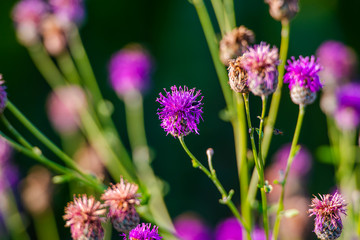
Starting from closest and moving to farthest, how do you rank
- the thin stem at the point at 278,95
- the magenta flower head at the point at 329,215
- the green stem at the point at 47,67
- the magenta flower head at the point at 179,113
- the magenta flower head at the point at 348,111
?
the magenta flower head at the point at 329,215
the magenta flower head at the point at 179,113
the thin stem at the point at 278,95
the magenta flower head at the point at 348,111
the green stem at the point at 47,67

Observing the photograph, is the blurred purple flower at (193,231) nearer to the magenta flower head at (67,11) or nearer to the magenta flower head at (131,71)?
the magenta flower head at (131,71)

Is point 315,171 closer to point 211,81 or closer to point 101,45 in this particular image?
point 211,81

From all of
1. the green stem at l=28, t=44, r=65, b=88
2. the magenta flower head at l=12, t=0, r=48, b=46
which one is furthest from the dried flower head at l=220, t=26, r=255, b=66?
the green stem at l=28, t=44, r=65, b=88

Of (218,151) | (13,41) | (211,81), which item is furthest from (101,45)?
(218,151)

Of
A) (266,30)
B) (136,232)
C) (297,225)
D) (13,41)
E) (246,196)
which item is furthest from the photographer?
(266,30)

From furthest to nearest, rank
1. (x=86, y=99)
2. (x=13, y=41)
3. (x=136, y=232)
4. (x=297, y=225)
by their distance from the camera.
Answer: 1. (x=13, y=41)
2. (x=86, y=99)
3. (x=297, y=225)
4. (x=136, y=232)

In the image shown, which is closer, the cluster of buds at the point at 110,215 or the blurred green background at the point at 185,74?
the cluster of buds at the point at 110,215

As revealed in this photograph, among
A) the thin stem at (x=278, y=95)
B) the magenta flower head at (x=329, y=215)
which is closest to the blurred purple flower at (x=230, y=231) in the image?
the thin stem at (x=278, y=95)
